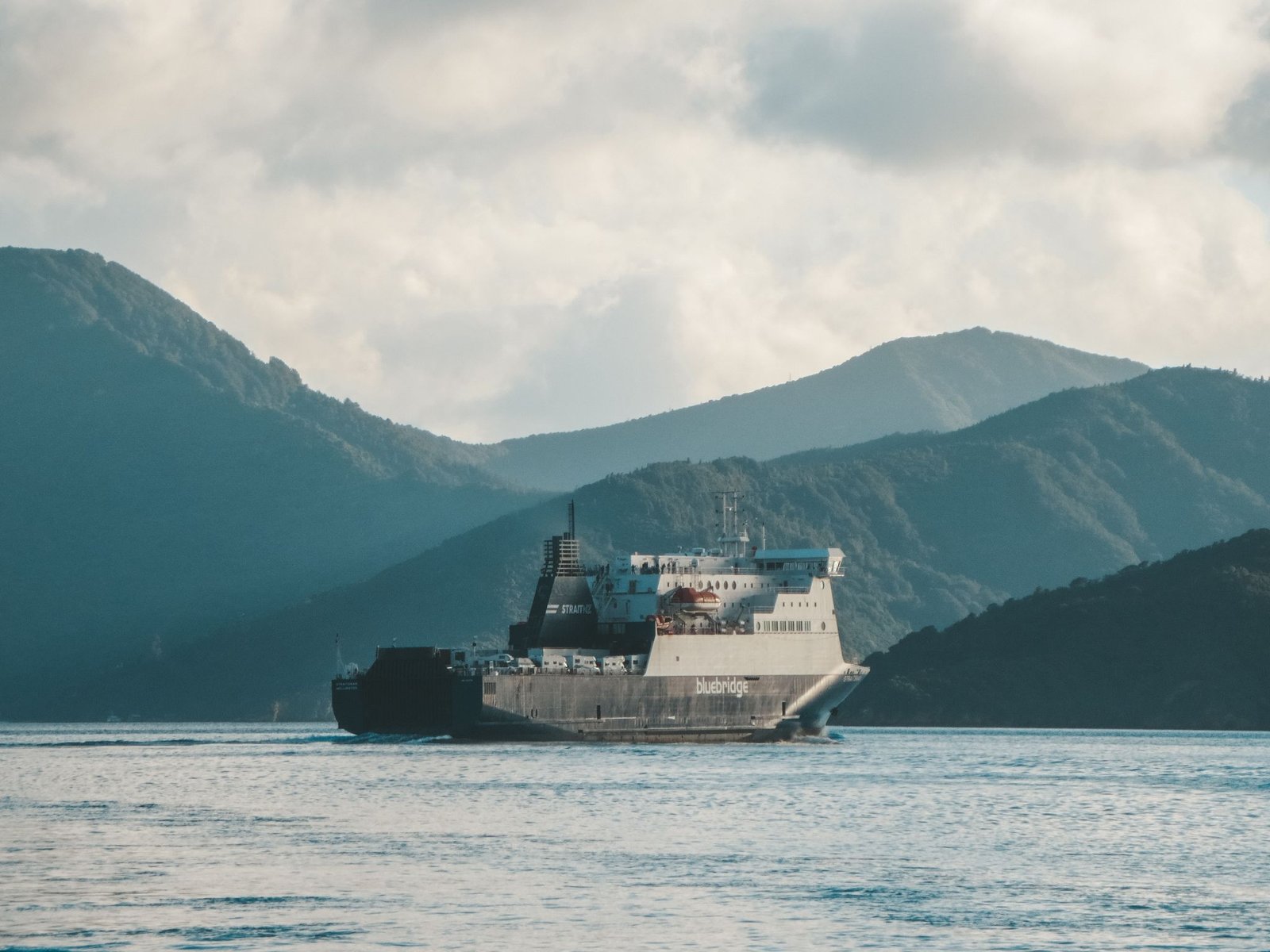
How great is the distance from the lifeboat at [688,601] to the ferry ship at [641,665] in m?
0.06

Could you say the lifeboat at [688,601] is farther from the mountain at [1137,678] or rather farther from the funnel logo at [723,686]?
the mountain at [1137,678]

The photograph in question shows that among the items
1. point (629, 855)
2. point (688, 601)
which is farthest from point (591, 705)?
point (629, 855)

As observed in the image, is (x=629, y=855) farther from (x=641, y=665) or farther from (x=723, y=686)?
(x=723, y=686)

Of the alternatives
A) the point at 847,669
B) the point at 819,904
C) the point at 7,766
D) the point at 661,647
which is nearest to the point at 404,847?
the point at 819,904

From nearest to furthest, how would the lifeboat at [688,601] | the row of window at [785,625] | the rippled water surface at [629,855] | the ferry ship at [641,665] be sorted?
the rippled water surface at [629,855] → the ferry ship at [641,665] → the lifeboat at [688,601] → the row of window at [785,625]

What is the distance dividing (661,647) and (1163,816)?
4699 centimetres

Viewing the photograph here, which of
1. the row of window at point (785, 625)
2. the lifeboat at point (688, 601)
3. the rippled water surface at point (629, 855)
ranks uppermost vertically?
the lifeboat at point (688, 601)

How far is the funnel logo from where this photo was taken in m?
115

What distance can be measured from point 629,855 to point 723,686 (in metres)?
60.3

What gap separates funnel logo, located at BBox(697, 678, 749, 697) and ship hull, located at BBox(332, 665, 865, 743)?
42 millimetres

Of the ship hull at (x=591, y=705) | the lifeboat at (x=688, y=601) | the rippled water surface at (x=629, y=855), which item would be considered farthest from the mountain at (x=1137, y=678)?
the rippled water surface at (x=629, y=855)

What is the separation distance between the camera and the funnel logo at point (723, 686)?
377 feet

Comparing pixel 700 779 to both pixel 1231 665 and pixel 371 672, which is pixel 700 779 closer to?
pixel 371 672

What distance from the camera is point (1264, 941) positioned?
42344 millimetres
